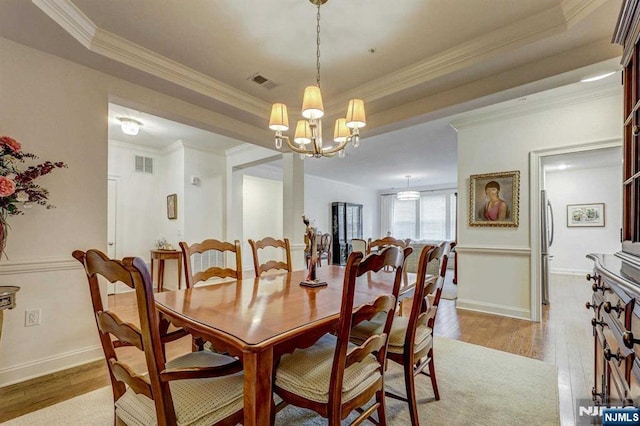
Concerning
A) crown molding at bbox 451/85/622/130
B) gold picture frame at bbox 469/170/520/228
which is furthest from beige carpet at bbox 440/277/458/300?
crown molding at bbox 451/85/622/130

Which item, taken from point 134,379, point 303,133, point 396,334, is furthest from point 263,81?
point 134,379

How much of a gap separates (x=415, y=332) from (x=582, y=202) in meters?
7.68

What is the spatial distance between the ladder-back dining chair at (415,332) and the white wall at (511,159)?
2415mm

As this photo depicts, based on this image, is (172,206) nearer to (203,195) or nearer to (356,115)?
(203,195)

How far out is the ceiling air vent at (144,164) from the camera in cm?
516

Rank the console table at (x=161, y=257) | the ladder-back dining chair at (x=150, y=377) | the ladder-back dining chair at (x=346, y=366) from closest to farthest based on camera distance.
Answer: the ladder-back dining chair at (x=150, y=377) → the ladder-back dining chair at (x=346, y=366) → the console table at (x=161, y=257)

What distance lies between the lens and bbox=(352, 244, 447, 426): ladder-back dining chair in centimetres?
152

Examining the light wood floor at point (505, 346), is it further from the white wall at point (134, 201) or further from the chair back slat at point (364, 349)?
the chair back slat at point (364, 349)

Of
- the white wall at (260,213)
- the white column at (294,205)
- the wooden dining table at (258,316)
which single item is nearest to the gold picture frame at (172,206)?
the white column at (294,205)

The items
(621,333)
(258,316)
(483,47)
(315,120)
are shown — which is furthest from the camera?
(315,120)

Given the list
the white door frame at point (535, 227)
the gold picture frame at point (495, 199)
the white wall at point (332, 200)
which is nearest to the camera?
the white door frame at point (535, 227)

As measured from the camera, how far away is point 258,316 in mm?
1283

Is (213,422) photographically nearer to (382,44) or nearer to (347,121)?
(347,121)

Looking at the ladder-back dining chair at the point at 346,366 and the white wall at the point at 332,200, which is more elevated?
the white wall at the point at 332,200
